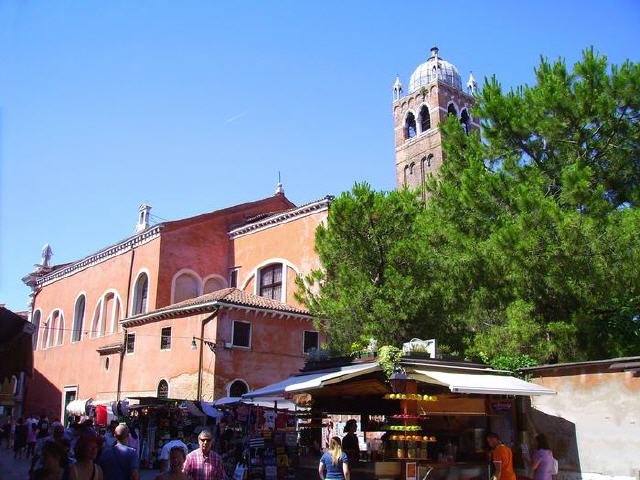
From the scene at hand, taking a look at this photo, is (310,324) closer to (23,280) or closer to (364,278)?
(364,278)

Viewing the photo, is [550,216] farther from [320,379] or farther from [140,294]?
[140,294]

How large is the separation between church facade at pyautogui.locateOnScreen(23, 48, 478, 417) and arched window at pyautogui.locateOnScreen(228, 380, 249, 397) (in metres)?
0.04

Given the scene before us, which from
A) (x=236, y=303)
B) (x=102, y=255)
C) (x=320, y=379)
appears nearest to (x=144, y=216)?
(x=102, y=255)

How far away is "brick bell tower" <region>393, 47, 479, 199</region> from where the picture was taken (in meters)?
41.3

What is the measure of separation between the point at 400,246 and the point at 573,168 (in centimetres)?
435

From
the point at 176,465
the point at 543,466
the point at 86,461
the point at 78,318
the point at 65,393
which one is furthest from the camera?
the point at 78,318

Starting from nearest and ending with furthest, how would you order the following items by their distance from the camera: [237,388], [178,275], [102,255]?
[237,388] → [178,275] → [102,255]

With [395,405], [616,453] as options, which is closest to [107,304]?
[395,405]

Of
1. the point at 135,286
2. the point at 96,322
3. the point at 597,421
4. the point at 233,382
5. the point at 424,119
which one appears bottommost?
the point at 597,421

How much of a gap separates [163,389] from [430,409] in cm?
1395

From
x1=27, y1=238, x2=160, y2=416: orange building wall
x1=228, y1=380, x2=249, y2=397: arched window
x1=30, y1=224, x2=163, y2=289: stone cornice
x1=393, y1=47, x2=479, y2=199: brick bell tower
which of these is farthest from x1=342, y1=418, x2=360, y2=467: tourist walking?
x1=393, y1=47, x2=479, y2=199: brick bell tower

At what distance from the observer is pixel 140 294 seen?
27172 mm

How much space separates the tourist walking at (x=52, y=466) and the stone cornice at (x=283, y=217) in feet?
61.0

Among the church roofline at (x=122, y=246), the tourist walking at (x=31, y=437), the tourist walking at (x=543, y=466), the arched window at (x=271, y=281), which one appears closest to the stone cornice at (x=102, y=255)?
the church roofline at (x=122, y=246)
